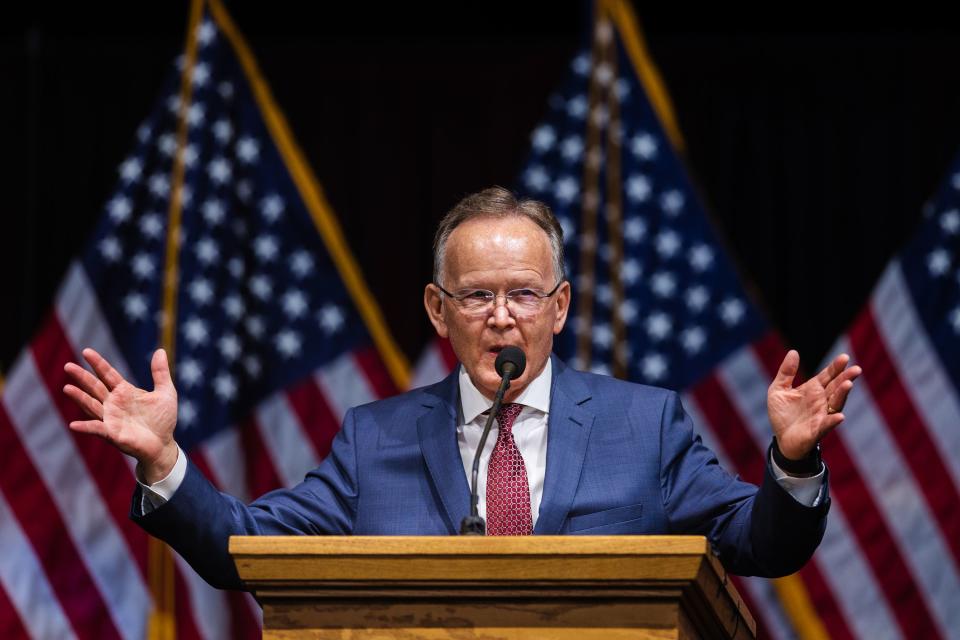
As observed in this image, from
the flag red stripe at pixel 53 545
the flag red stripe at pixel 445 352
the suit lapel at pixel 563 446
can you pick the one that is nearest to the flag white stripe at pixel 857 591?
the flag red stripe at pixel 445 352

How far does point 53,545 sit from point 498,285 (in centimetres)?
256

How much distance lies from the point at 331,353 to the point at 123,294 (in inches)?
27.6

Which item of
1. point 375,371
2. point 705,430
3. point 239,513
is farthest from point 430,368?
point 239,513

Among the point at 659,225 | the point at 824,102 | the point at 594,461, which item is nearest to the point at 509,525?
the point at 594,461

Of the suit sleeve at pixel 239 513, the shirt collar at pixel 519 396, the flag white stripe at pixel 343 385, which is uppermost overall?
the flag white stripe at pixel 343 385

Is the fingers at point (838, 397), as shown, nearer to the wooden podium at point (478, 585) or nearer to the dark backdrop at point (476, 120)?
the wooden podium at point (478, 585)

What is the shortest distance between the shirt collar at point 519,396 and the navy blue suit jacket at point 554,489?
2 centimetres

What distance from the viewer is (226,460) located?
4.86m

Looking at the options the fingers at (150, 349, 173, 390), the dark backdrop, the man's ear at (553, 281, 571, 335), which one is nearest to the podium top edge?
the fingers at (150, 349, 173, 390)

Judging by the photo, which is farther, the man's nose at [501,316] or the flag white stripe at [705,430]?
the flag white stripe at [705,430]

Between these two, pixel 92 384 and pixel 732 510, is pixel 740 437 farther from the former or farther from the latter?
pixel 92 384

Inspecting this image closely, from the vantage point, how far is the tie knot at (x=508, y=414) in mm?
2752

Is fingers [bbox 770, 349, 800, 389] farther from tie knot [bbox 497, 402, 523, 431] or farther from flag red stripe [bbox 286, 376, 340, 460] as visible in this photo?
flag red stripe [bbox 286, 376, 340, 460]

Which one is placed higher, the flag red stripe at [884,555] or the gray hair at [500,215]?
the gray hair at [500,215]
